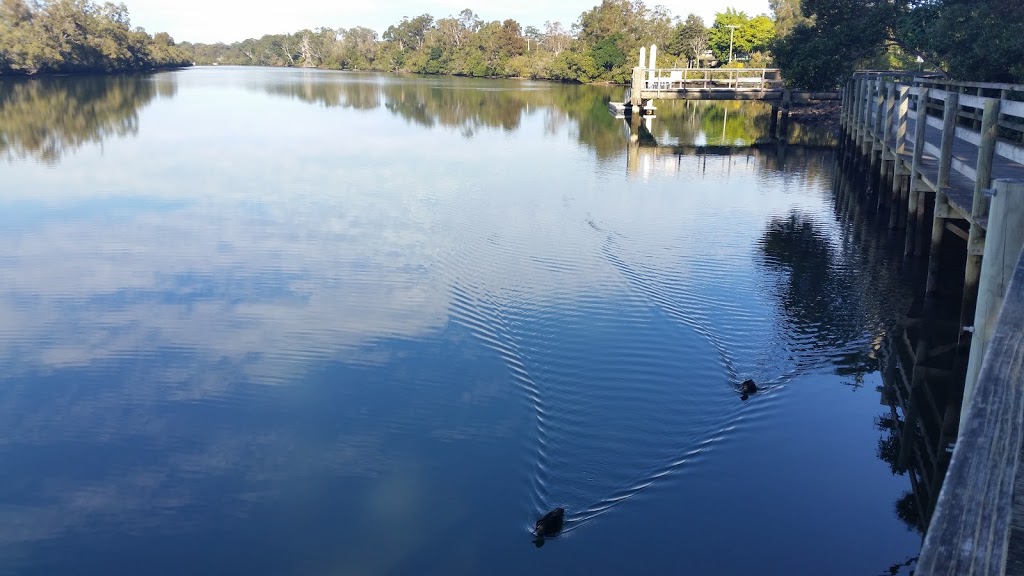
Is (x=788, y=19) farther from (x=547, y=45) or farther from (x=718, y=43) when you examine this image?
(x=547, y=45)

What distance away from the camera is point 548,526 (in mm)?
6848

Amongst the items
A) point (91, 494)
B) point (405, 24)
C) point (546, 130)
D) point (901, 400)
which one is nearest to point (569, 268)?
point (901, 400)

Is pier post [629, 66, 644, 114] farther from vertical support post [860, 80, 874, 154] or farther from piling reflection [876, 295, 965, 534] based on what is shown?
piling reflection [876, 295, 965, 534]

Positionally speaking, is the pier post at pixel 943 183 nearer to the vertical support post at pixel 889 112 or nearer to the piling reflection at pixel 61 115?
the vertical support post at pixel 889 112

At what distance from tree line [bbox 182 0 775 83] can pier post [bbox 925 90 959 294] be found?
→ 112 feet

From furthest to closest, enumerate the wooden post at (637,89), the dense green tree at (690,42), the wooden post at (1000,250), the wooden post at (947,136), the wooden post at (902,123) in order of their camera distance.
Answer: the dense green tree at (690,42), the wooden post at (637,89), the wooden post at (902,123), the wooden post at (947,136), the wooden post at (1000,250)

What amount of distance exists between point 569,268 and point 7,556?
9.22m

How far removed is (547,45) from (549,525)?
12226cm

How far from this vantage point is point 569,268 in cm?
1406

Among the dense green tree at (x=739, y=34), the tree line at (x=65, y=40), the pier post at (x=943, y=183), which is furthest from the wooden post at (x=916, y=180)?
the tree line at (x=65, y=40)

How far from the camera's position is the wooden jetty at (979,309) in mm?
2439

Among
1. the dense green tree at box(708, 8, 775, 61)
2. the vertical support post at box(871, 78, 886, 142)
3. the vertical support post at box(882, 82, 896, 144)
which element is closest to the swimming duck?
the vertical support post at box(882, 82, 896, 144)

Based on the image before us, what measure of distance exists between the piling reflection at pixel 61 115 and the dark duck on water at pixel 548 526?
79.6ft

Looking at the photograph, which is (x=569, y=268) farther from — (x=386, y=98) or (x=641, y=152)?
(x=386, y=98)
